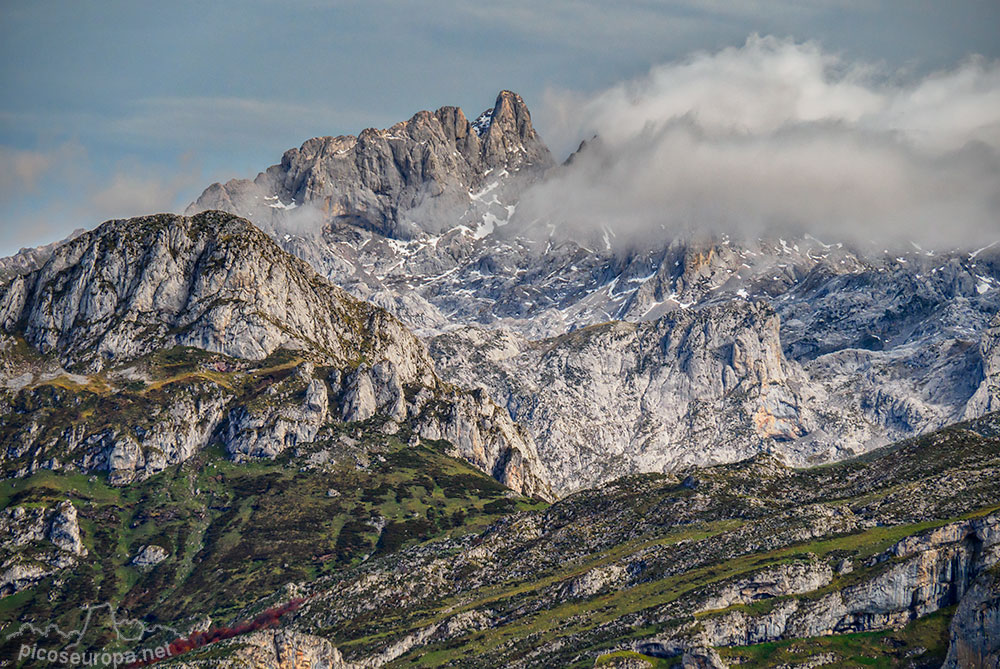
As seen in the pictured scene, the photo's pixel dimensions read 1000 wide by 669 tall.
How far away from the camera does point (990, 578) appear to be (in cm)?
19900

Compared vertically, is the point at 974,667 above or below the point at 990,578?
below

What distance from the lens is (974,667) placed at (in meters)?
190

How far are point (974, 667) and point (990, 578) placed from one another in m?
16.9
